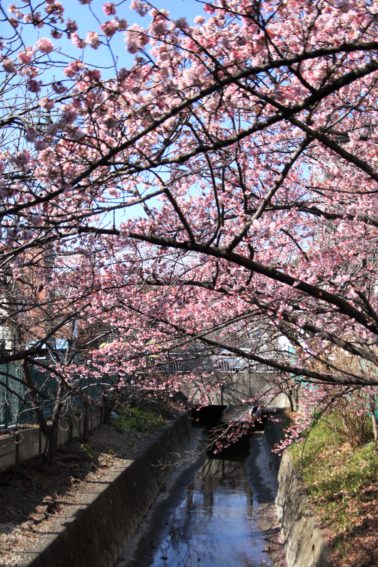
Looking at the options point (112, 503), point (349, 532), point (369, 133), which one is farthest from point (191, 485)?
point (369, 133)

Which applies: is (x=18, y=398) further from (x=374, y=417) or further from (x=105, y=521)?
(x=374, y=417)

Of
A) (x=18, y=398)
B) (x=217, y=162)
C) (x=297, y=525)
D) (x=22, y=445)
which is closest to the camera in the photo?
(x=217, y=162)

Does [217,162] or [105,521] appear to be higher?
[217,162]

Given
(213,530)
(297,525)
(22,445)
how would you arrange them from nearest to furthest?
1. (297,525)
2. (22,445)
3. (213,530)

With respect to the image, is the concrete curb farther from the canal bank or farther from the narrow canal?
the narrow canal

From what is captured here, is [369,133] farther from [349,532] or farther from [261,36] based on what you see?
[349,532]

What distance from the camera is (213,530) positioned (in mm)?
14047

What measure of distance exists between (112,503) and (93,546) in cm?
206

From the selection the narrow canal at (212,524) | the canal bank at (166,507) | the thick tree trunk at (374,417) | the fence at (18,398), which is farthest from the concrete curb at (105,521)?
the thick tree trunk at (374,417)

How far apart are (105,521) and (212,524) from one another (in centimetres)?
435

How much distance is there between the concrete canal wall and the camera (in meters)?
8.98

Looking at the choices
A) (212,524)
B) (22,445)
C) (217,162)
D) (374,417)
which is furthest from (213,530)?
(217,162)

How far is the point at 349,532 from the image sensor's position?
8.59 meters

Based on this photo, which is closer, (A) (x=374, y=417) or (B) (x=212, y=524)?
(A) (x=374, y=417)
